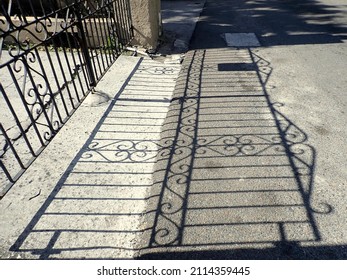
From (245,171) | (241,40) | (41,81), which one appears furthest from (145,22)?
(245,171)

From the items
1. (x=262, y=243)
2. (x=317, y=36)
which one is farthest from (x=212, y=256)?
(x=317, y=36)

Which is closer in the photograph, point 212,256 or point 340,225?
point 212,256

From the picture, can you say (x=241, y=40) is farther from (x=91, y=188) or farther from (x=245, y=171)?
(x=91, y=188)

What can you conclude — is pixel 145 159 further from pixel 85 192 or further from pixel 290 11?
pixel 290 11

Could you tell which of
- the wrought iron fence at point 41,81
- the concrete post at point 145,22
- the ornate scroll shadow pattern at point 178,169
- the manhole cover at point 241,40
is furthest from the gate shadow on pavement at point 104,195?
the manhole cover at point 241,40

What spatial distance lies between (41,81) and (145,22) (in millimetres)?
2796

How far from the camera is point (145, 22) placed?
245 inches

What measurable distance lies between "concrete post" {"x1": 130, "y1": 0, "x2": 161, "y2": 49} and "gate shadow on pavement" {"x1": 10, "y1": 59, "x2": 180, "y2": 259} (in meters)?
2.73

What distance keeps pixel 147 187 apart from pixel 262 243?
1.35m

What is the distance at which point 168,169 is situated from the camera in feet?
10.5

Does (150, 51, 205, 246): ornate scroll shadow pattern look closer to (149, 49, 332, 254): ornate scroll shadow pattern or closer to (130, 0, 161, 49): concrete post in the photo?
(149, 49, 332, 254): ornate scroll shadow pattern

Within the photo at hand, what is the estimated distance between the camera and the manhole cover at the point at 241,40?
24.0 feet

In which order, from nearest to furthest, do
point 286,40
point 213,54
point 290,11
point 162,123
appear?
point 162,123, point 213,54, point 286,40, point 290,11

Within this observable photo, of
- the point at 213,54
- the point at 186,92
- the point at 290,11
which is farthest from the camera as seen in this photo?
the point at 290,11
